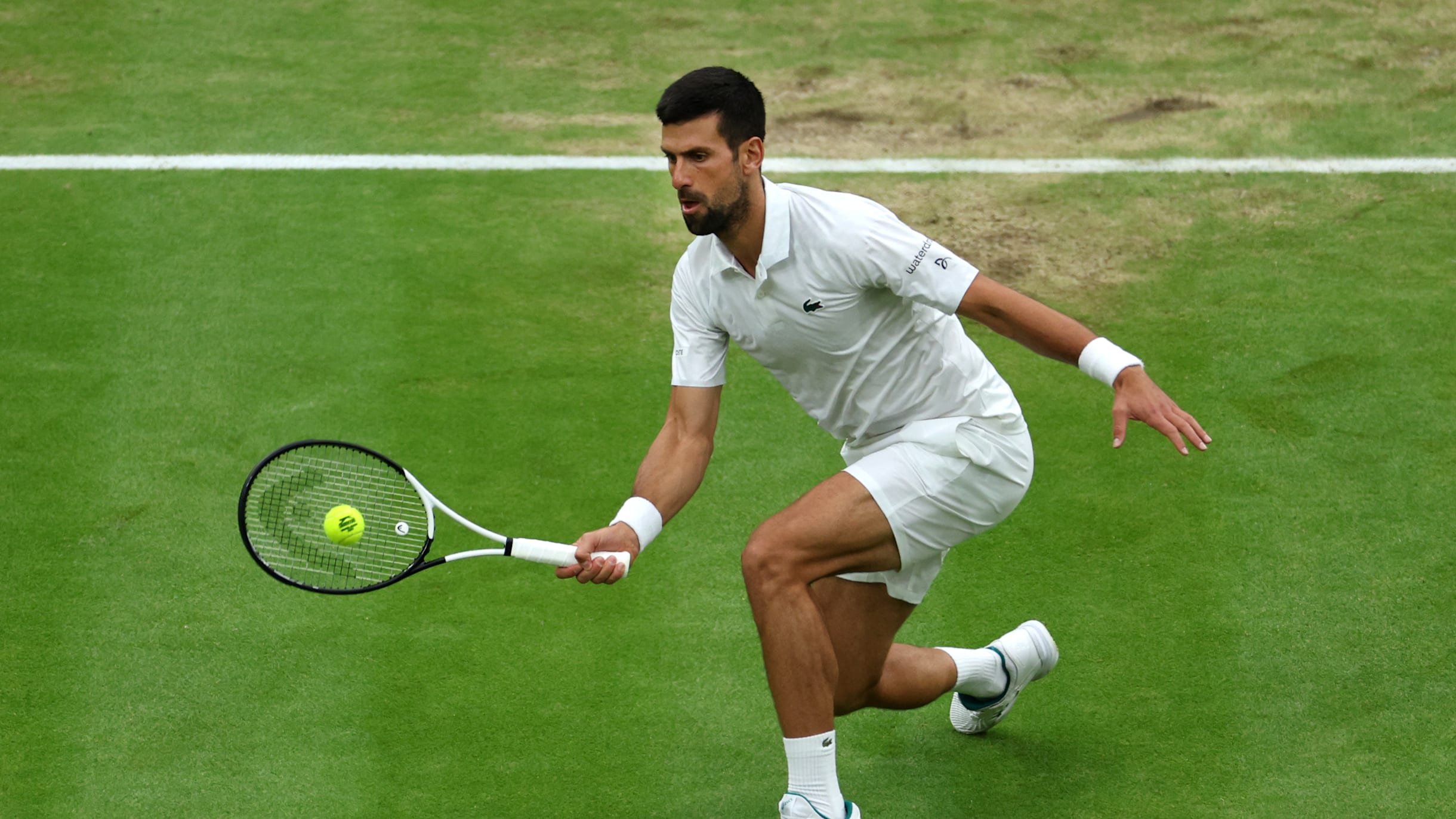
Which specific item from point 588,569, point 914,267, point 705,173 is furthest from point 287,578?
point 914,267

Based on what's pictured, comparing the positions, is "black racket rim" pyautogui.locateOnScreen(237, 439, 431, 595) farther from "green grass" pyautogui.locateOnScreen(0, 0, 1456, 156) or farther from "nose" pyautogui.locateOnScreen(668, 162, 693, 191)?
"green grass" pyautogui.locateOnScreen(0, 0, 1456, 156)

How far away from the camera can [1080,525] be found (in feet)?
19.3

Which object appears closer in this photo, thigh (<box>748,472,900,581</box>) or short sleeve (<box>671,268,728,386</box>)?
thigh (<box>748,472,900,581</box>)

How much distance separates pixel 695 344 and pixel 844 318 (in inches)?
18.8

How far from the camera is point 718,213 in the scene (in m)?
4.39

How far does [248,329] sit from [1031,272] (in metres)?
3.65

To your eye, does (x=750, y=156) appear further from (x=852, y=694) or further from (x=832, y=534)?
(x=852, y=694)

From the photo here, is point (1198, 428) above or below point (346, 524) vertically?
above

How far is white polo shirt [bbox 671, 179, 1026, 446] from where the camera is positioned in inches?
173

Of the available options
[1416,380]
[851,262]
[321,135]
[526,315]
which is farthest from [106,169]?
[1416,380]

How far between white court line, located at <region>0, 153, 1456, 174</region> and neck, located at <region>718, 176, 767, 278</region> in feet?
12.9

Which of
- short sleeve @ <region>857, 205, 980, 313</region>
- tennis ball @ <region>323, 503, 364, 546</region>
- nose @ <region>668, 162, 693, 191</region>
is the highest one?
nose @ <region>668, 162, 693, 191</region>

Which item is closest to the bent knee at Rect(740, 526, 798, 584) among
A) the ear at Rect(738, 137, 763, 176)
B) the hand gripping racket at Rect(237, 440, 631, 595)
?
the hand gripping racket at Rect(237, 440, 631, 595)

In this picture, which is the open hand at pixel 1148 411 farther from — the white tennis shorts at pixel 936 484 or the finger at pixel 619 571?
the finger at pixel 619 571
